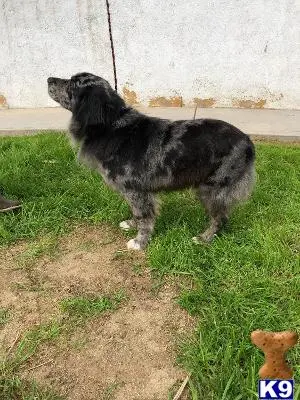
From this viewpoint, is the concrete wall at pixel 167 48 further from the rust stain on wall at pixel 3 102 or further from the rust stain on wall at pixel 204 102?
the rust stain on wall at pixel 3 102

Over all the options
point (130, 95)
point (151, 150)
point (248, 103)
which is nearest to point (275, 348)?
point (151, 150)

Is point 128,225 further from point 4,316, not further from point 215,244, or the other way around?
point 4,316

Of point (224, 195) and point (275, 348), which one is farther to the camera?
Result: point (224, 195)

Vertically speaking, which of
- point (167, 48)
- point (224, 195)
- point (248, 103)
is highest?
point (167, 48)

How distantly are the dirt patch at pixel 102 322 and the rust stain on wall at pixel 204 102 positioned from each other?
4.10 meters

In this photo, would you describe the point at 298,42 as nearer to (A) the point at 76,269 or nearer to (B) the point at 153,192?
(B) the point at 153,192

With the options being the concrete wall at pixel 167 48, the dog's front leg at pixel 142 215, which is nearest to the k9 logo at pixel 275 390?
the dog's front leg at pixel 142 215

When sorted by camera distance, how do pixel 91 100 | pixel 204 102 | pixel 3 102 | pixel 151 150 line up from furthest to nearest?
pixel 3 102, pixel 204 102, pixel 151 150, pixel 91 100

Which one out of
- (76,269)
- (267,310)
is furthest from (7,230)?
(267,310)

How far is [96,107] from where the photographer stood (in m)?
3.41

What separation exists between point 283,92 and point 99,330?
559 cm

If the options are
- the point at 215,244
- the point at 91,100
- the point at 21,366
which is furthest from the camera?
the point at 215,244

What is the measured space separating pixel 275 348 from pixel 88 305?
186 cm

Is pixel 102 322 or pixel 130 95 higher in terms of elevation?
pixel 130 95
